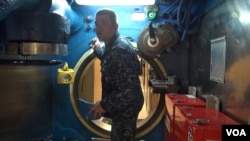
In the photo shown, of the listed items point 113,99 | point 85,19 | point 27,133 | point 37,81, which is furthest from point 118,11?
point 27,133

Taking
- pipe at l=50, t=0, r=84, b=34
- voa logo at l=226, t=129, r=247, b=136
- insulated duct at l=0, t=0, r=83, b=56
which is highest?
pipe at l=50, t=0, r=84, b=34

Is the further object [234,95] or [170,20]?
[170,20]

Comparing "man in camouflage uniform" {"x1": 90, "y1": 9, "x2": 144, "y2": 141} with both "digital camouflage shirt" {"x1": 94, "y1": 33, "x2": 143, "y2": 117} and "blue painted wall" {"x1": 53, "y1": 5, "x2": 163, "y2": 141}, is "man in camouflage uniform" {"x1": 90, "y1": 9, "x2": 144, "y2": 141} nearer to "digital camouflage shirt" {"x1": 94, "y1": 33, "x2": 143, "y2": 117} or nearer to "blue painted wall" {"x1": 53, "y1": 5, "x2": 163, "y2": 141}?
"digital camouflage shirt" {"x1": 94, "y1": 33, "x2": 143, "y2": 117}

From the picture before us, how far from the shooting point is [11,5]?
2014 millimetres

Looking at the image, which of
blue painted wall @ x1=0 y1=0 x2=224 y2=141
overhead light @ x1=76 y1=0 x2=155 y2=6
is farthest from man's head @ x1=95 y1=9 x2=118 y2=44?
blue painted wall @ x1=0 y1=0 x2=224 y2=141

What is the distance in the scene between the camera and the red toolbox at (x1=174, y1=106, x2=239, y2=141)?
1.63 m

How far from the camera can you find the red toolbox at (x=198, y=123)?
1.63 m

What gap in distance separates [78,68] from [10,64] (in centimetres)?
142

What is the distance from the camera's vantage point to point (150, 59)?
3951 mm

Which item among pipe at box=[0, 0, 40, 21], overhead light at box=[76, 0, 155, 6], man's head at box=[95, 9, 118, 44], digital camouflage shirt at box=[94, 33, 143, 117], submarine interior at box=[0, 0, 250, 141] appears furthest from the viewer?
overhead light at box=[76, 0, 155, 6]

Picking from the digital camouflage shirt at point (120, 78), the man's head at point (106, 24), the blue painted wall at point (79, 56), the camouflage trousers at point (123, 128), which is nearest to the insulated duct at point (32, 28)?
the man's head at point (106, 24)

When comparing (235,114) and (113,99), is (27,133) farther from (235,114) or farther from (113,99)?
(235,114)

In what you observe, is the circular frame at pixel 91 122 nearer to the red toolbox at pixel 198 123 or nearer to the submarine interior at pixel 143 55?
the submarine interior at pixel 143 55

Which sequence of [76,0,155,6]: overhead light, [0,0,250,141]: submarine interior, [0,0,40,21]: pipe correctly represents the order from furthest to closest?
[76,0,155,6]: overhead light
[0,0,250,141]: submarine interior
[0,0,40,21]: pipe
